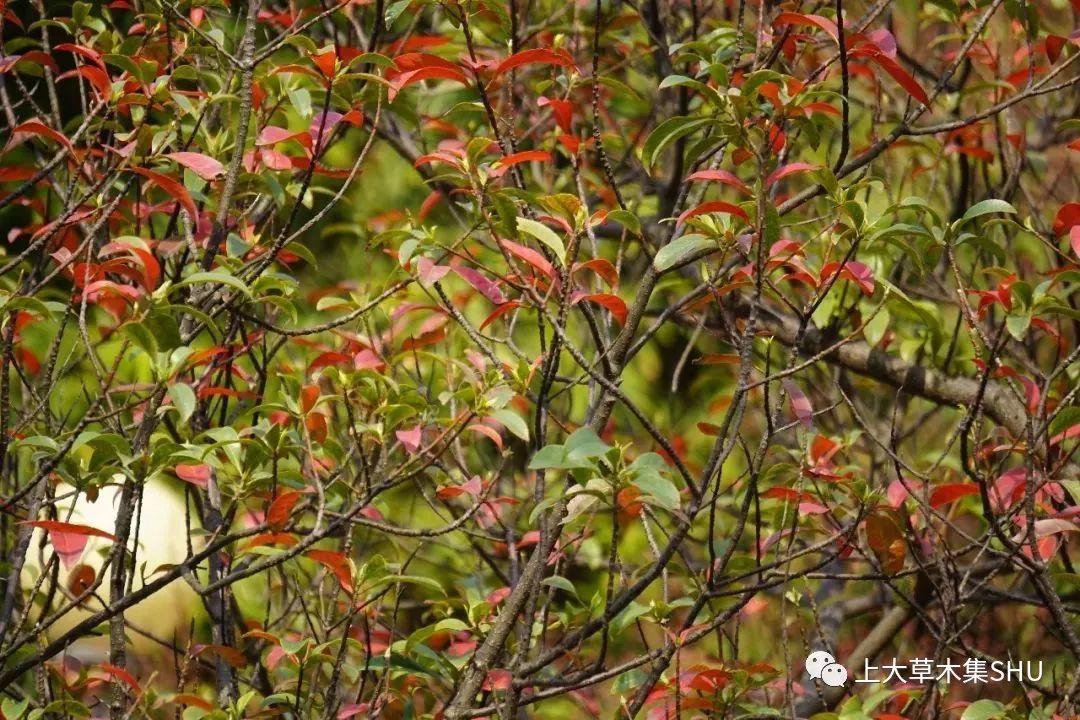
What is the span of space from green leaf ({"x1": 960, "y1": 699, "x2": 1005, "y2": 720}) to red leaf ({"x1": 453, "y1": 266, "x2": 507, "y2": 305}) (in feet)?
3.55

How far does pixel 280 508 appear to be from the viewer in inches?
78.4

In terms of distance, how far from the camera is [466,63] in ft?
7.10

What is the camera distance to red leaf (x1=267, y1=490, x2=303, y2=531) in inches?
78.0

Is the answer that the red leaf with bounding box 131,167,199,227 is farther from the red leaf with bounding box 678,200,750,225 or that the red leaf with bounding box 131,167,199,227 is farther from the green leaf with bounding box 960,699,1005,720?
the green leaf with bounding box 960,699,1005,720

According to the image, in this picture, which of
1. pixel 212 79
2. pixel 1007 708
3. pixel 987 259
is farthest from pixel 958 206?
pixel 212 79

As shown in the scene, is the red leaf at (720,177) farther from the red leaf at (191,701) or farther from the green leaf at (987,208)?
the red leaf at (191,701)

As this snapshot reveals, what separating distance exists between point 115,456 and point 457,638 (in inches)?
44.7

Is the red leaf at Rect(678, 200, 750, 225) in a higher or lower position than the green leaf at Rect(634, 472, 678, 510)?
higher

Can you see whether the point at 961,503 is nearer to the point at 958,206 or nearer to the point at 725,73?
the point at 958,206

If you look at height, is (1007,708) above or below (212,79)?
below

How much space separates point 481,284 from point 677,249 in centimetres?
54

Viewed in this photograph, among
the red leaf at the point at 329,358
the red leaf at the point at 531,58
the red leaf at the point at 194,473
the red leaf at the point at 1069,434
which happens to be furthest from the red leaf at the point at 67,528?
the red leaf at the point at 1069,434

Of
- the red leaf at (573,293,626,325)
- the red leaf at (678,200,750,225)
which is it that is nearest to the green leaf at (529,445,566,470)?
the red leaf at (573,293,626,325)

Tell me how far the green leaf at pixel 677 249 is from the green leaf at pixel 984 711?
0.90 m
